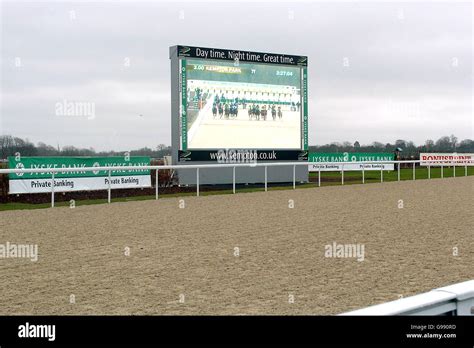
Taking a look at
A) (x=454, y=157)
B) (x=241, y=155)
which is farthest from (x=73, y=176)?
(x=454, y=157)

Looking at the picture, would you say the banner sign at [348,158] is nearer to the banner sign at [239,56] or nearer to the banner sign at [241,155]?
the banner sign at [241,155]

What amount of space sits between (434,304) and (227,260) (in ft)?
14.7

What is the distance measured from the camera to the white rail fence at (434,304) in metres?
2.11

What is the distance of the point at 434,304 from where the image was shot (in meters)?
2.27

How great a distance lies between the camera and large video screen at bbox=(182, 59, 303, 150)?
2053 centimetres

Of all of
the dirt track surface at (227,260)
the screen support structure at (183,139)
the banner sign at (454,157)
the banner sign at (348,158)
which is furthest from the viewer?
the banner sign at (454,157)

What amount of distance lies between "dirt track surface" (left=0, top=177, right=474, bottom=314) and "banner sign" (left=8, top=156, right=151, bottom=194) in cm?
355

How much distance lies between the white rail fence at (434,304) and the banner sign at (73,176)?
1326 centimetres

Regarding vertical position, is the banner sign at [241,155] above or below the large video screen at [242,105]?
below

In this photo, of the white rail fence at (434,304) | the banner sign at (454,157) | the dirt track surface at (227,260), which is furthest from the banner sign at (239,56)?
the white rail fence at (434,304)

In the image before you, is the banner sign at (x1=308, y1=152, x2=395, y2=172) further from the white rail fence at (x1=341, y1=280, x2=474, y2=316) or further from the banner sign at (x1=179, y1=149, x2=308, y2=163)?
the white rail fence at (x1=341, y1=280, x2=474, y2=316)

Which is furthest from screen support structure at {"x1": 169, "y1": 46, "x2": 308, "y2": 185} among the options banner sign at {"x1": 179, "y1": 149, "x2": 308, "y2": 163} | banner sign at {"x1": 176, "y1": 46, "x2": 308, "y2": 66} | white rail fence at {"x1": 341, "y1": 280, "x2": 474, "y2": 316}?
white rail fence at {"x1": 341, "y1": 280, "x2": 474, "y2": 316}
